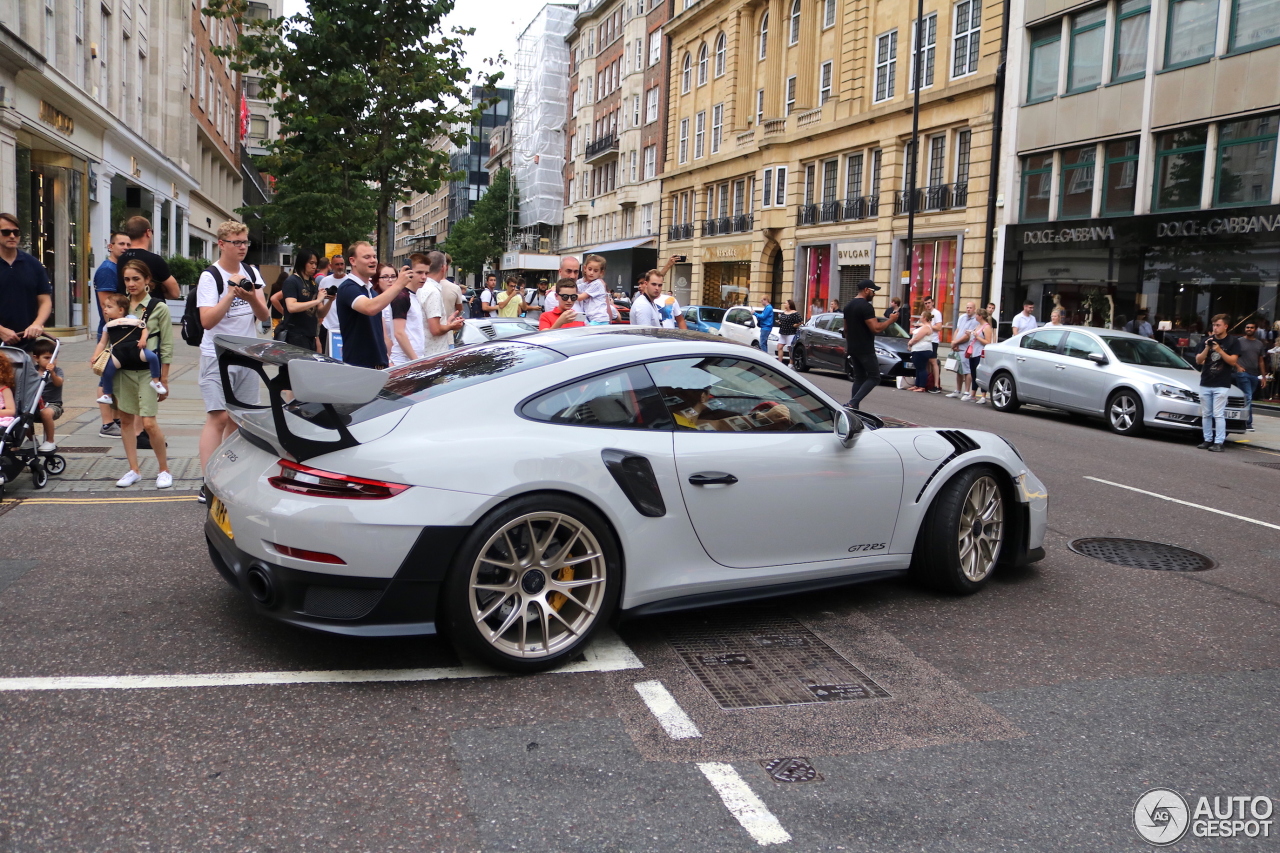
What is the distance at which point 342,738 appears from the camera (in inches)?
139

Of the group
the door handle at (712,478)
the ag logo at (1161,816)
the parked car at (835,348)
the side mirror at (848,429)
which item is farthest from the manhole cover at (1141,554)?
the parked car at (835,348)

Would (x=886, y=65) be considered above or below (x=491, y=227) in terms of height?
above

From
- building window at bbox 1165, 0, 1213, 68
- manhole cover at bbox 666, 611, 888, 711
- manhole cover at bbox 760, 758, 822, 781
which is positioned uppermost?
building window at bbox 1165, 0, 1213, 68

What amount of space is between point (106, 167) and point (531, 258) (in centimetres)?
4592

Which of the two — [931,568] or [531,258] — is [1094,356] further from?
[531,258]

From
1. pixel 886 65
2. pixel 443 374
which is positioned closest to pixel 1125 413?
pixel 443 374

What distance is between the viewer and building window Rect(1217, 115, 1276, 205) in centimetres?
2081

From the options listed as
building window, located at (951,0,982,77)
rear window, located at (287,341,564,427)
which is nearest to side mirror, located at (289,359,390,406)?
rear window, located at (287,341,564,427)

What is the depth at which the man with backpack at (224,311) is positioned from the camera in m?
6.82

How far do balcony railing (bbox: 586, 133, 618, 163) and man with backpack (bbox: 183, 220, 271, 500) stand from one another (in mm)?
58440

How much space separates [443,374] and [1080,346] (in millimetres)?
13797

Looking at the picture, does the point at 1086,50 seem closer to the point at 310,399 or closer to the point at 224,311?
the point at 224,311

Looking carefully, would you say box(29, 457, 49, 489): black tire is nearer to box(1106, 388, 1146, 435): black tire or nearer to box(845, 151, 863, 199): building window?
box(1106, 388, 1146, 435): black tire

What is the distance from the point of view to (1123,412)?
586 inches
